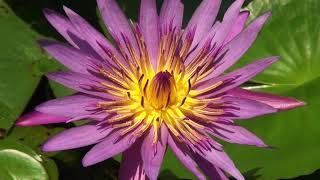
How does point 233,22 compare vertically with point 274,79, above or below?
above

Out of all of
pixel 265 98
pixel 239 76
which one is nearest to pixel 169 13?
pixel 239 76

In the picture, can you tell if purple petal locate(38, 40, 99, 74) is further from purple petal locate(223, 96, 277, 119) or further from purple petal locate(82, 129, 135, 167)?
purple petal locate(223, 96, 277, 119)

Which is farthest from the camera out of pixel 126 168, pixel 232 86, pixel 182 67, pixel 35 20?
pixel 35 20

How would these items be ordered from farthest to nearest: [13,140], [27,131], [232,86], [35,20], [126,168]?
[35,20]
[27,131]
[13,140]
[232,86]
[126,168]

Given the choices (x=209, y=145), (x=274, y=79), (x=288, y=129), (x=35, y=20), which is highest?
(x=35, y=20)

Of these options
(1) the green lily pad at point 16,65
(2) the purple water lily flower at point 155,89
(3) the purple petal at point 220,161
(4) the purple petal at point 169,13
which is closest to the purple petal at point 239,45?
(2) the purple water lily flower at point 155,89

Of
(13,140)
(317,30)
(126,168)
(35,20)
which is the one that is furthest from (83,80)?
(317,30)

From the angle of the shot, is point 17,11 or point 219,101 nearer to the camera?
point 219,101

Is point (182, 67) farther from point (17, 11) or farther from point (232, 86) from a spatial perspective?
point (17, 11)
